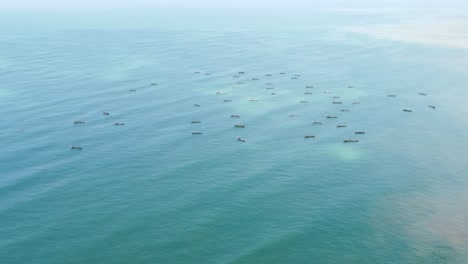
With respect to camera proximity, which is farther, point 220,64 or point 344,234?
point 220,64

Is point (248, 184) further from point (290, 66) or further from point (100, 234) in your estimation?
point (290, 66)

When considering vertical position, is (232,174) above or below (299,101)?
below

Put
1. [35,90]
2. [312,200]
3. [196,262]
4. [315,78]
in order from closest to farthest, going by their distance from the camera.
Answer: [196,262] < [312,200] < [35,90] < [315,78]

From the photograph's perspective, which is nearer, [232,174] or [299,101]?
[232,174]

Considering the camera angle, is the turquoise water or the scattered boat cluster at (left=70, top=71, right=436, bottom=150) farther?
the scattered boat cluster at (left=70, top=71, right=436, bottom=150)

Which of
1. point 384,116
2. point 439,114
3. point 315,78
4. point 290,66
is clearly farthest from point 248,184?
point 290,66

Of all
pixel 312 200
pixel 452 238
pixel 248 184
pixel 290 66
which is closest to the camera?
pixel 452 238

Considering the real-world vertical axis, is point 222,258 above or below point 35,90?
below

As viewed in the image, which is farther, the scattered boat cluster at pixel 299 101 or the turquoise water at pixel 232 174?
the scattered boat cluster at pixel 299 101
